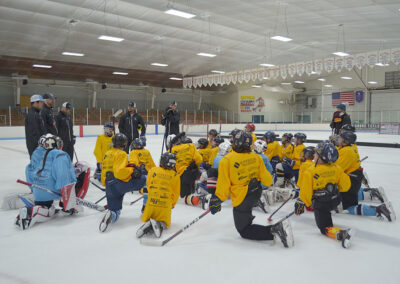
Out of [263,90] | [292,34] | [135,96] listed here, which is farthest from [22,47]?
[263,90]

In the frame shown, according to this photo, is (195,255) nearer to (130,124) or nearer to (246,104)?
(130,124)

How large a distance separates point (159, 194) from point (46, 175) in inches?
52.7

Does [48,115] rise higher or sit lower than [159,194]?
higher

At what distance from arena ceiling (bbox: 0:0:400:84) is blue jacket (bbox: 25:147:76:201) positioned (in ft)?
24.5

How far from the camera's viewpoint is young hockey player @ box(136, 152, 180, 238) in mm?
3197

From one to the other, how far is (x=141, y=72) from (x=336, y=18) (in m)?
15.8

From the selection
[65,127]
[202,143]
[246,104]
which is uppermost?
[246,104]

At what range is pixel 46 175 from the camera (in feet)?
11.5

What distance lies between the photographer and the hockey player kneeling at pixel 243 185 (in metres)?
2.90

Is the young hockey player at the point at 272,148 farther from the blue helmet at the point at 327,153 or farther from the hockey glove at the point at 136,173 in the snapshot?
the hockey glove at the point at 136,173

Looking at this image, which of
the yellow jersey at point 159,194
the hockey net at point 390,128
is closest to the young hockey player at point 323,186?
the yellow jersey at point 159,194

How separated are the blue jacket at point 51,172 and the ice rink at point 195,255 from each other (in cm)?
41

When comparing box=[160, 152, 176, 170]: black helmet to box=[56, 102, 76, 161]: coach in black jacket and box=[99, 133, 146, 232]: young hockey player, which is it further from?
box=[56, 102, 76, 161]: coach in black jacket

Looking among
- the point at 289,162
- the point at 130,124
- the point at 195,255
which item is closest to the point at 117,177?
the point at 195,255
